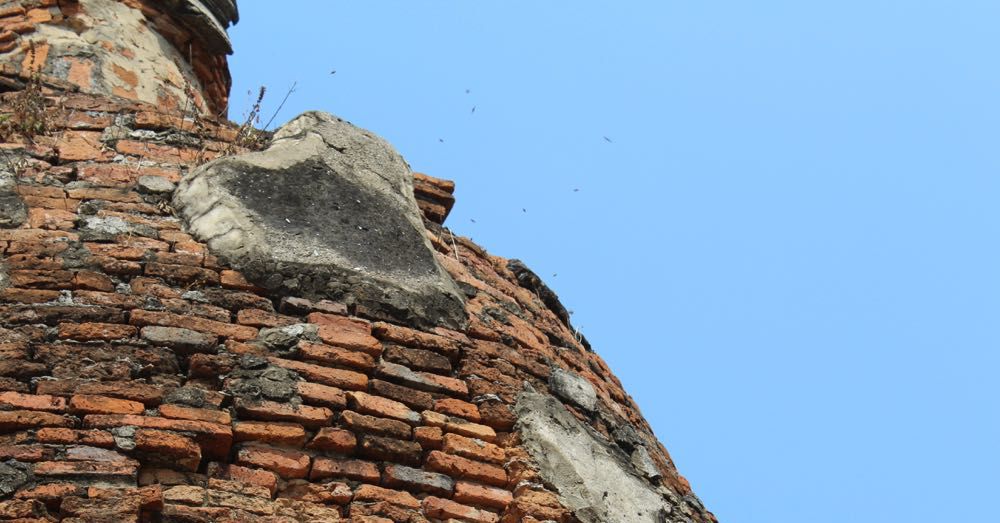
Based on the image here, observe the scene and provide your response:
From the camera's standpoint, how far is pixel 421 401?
4.70 metres

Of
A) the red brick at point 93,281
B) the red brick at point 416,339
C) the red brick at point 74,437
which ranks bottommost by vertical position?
the red brick at point 74,437

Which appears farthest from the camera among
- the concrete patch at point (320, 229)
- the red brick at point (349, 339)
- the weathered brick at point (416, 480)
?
the concrete patch at point (320, 229)

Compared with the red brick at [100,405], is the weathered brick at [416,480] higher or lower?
higher

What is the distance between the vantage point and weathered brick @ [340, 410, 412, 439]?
4.47 meters

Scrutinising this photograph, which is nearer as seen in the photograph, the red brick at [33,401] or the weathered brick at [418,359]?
the red brick at [33,401]

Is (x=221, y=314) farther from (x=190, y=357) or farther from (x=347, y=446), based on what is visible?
(x=347, y=446)

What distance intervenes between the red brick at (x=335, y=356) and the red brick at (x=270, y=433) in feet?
1.06

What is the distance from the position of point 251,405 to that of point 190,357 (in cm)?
26

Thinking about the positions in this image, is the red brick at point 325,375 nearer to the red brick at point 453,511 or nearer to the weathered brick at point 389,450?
the weathered brick at point 389,450

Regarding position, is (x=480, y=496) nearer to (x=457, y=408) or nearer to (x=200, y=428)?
(x=457, y=408)

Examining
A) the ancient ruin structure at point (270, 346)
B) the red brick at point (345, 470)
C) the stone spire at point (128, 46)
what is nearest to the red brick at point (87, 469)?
the ancient ruin structure at point (270, 346)

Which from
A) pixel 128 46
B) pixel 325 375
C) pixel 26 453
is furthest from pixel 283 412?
pixel 128 46

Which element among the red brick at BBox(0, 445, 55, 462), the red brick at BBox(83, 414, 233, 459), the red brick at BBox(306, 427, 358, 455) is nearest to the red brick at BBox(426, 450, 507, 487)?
the red brick at BBox(306, 427, 358, 455)

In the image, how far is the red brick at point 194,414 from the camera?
4289mm
